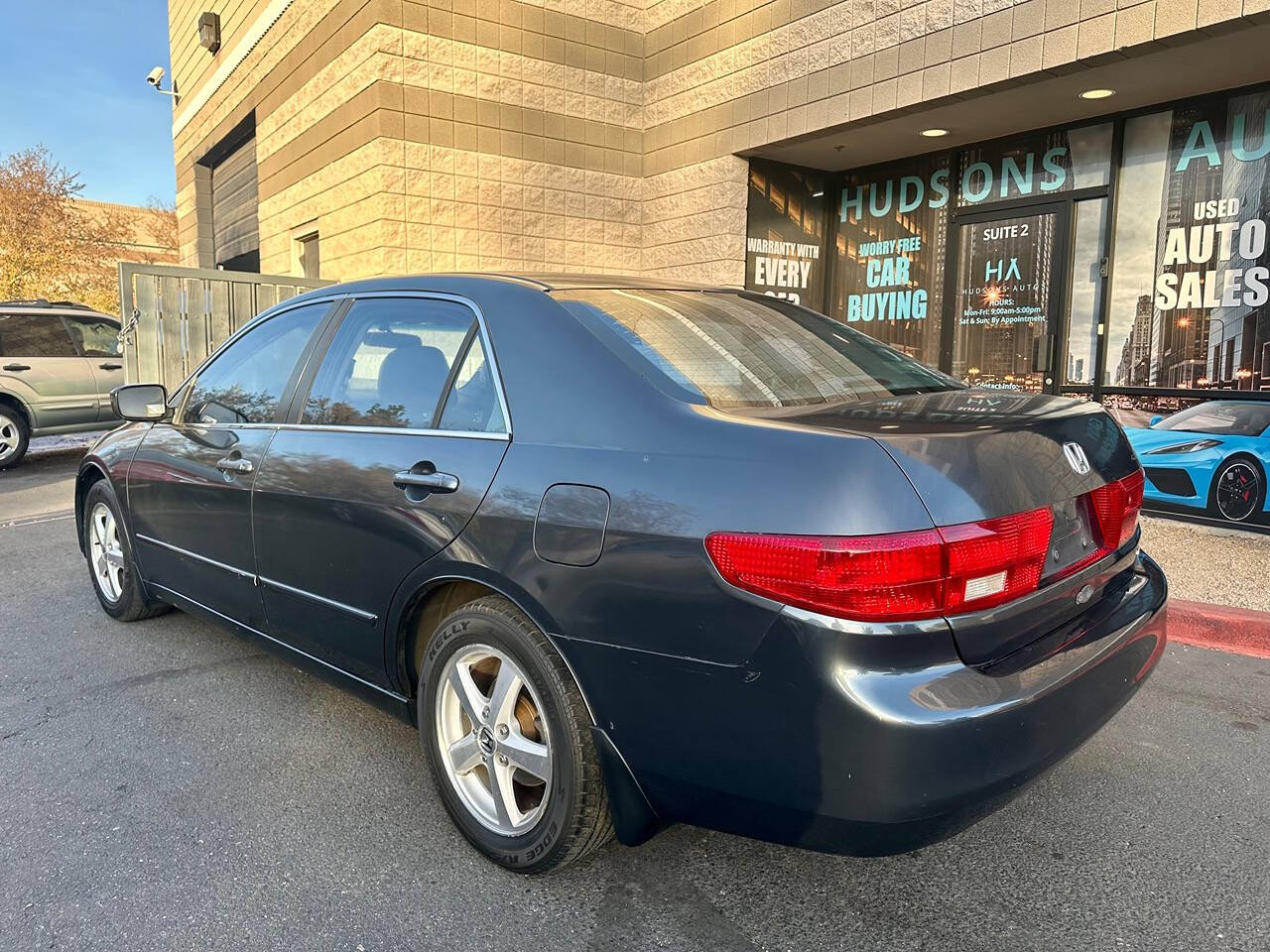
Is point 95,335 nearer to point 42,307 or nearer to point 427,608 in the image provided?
point 42,307

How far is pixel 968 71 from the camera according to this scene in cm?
709

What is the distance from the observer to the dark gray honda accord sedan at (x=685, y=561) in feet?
6.01

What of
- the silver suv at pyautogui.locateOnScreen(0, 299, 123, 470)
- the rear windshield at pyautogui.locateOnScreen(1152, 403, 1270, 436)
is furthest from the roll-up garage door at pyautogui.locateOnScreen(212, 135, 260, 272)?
the rear windshield at pyautogui.locateOnScreen(1152, 403, 1270, 436)

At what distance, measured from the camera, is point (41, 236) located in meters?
20.8

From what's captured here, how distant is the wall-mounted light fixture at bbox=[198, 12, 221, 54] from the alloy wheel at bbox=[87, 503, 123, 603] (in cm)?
1424

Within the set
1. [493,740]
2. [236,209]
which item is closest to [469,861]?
[493,740]

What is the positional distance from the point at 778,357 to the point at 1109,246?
20.0 feet

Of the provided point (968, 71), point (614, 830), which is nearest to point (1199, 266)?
point (968, 71)

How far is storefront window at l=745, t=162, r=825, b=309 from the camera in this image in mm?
9742

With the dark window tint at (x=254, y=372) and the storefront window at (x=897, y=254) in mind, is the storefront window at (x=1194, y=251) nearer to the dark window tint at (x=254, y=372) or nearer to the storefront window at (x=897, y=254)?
the storefront window at (x=897, y=254)

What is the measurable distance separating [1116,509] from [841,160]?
7.82 metres

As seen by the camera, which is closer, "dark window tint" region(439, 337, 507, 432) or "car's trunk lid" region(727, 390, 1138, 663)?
"car's trunk lid" region(727, 390, 1138, 663)

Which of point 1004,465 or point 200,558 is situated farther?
point 200,558

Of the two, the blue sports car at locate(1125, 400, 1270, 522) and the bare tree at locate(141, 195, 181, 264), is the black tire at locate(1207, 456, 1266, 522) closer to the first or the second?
the blue sports car at locate(1125, 400, 1270, 522)
